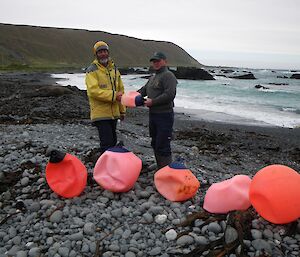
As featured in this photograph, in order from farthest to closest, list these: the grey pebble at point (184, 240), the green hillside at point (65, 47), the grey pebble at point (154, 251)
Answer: the green hillside at point (65, 47)
the grey pebble at point (184, 240)
the grey pebble at point (154, 251)

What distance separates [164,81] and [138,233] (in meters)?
2.13

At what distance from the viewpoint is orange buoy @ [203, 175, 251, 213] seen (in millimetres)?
4233

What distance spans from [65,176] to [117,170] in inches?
27.9

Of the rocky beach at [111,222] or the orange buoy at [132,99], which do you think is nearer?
the rocky beach at [111,222]

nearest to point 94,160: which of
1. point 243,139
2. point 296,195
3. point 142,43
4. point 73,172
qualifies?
point 73,172

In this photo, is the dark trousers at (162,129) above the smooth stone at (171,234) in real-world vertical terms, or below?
above

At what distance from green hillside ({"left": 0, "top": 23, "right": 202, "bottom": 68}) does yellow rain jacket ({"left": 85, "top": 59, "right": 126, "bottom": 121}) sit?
7050 cm

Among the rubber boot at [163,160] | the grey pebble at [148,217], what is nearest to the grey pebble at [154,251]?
the grey pebble at [148,217]

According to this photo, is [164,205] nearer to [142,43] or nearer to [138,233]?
[138,233]

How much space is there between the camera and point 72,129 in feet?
31.7

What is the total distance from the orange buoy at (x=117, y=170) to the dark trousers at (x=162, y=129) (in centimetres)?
61

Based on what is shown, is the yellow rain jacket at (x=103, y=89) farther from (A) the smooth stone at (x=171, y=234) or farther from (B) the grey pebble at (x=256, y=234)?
(B) the grey pebble at (x=256, y=234)

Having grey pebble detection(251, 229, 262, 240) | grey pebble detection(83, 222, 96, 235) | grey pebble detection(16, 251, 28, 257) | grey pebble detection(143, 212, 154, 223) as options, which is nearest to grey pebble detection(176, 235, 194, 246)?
grey pebble detection(143, 212, 154, 223)

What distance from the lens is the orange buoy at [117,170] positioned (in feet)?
15.5
